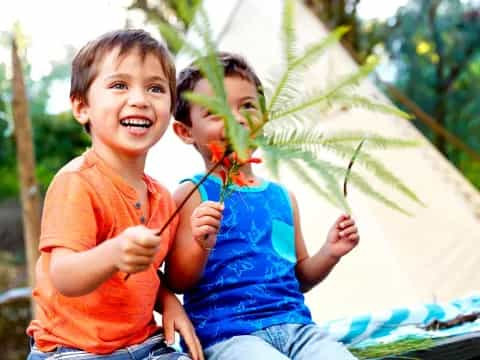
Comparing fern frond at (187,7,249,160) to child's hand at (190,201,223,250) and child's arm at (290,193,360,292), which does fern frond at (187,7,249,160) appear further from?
child's arm at (290,193,360,292)

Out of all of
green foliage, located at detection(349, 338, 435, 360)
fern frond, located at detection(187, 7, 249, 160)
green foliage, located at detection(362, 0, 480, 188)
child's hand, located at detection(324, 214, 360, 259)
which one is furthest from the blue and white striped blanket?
green foliage, located at detection(362, 0, 480, 188)

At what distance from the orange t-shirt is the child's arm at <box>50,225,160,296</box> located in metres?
0.05

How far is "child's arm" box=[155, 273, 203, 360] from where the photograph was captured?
1.77m

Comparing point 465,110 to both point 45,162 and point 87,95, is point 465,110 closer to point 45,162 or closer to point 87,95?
point 45,162

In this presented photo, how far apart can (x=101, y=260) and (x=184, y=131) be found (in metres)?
0.71

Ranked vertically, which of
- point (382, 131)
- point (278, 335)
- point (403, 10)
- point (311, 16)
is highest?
point (403, 10)

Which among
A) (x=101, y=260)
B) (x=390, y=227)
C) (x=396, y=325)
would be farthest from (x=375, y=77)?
(x=101, y=260)

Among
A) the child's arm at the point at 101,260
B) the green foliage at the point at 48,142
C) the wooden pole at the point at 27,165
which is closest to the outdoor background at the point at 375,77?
the green foliage at the point at 48,142

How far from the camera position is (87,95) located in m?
1.71

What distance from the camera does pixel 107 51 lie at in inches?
66.3

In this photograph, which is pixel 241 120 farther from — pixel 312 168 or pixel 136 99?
pixel 312 168

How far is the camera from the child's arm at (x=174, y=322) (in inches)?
69.5

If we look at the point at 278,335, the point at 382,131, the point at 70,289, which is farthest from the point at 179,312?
the point at 382,131

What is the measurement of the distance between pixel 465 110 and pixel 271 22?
8235mm
